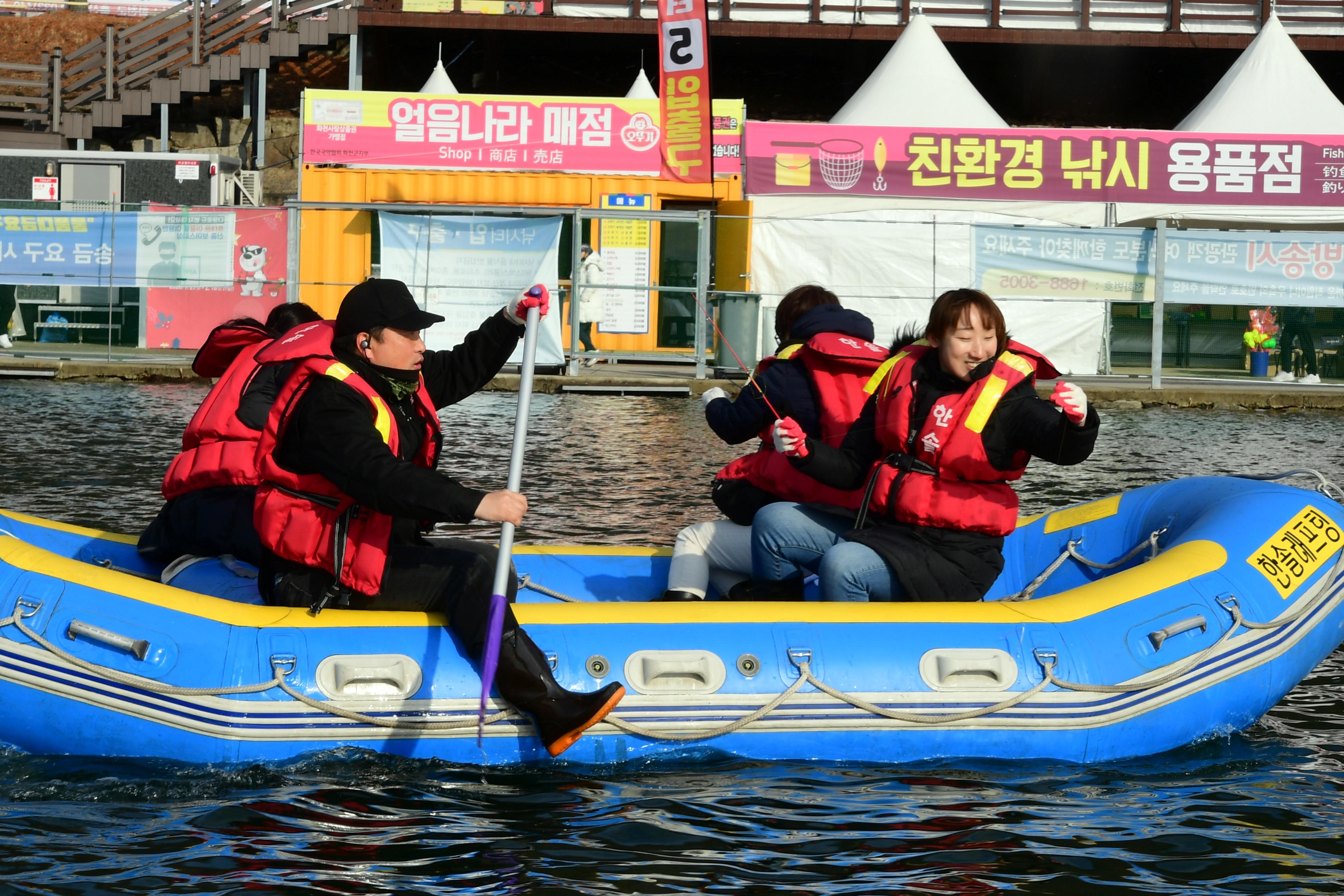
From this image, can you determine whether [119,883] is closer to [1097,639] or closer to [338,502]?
[338,502]

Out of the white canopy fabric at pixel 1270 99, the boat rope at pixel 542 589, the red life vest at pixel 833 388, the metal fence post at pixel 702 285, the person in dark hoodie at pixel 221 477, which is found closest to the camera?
the red life vest at pixel 833 388

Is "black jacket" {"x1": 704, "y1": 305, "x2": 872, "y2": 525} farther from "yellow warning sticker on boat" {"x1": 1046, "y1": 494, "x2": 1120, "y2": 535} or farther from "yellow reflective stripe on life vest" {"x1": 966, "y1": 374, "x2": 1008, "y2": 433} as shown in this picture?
"yellow warning sticker on boat" {"x1": 1046, "y1": 494, "x2": 1120, "y2": 535}

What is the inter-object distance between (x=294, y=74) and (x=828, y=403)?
958 inches

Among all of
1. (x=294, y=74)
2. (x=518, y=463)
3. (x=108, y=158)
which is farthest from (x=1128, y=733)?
(x=294, y=74)

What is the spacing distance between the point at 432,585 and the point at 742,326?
13.3 meters

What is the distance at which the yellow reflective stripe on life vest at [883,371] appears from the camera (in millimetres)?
5238

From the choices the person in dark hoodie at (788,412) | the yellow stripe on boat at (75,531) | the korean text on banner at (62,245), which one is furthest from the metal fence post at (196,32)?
the person in dark hoodie at (788,412)

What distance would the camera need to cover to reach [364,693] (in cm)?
461

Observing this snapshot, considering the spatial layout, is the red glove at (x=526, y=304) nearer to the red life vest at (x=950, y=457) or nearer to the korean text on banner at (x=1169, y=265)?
the red life vest at (x=950, y=457)

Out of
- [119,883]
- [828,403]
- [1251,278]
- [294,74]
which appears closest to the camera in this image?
[119,883]

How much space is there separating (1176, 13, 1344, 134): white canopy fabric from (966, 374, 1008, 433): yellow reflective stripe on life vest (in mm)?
16208

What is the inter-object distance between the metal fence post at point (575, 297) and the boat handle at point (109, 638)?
41.4ft

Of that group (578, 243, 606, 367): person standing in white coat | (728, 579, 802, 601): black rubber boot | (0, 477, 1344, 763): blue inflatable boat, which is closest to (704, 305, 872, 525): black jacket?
(728, 579, 802, 601): black rubber boot

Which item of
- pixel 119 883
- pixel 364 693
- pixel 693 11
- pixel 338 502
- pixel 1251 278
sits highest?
pixel 693 11
